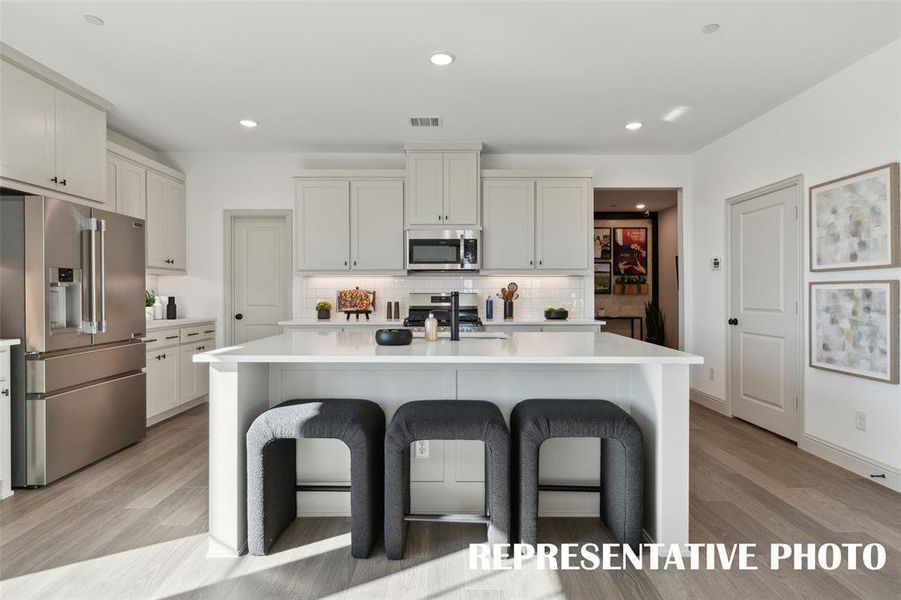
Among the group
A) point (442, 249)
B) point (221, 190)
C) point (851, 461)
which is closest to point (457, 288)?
point (442, 249)

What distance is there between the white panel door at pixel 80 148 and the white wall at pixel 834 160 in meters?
5.23

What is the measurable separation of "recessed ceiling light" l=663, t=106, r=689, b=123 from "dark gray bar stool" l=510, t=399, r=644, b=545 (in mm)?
2836

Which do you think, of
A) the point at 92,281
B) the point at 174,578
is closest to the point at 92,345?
the point at 92,281

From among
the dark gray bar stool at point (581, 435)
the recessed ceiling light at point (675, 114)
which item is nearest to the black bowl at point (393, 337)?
the dark gray bar stool at point (581, 435)

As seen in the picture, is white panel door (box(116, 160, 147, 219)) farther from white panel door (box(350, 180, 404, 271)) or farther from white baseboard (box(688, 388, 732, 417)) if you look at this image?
white baseboard (box(688, 388, 732, 417))

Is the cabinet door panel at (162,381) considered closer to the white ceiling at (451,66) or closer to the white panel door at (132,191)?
the white panel door at (132,191)

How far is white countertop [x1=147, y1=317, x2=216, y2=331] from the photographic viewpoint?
156 inches

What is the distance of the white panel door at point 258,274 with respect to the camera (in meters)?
5.12

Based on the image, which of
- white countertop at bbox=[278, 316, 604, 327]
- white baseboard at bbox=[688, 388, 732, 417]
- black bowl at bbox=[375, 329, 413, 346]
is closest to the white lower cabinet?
white countertop at bbox=[278, 316, 604, 327]

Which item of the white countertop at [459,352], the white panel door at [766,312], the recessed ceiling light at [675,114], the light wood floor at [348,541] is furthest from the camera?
the recessed ceiling light at [675,114]

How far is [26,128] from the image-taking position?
293 centimetres

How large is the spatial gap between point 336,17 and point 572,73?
1.56m

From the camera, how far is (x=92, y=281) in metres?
3.06

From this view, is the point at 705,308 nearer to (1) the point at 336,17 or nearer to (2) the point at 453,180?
(2) the point at 453,180
